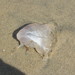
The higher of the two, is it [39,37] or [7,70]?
[39,37]

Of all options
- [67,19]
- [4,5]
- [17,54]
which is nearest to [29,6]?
[4,5]

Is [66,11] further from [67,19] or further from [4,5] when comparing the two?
[4,5]

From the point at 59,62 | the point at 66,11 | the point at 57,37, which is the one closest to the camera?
the point at 59,62

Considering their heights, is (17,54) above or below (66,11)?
below

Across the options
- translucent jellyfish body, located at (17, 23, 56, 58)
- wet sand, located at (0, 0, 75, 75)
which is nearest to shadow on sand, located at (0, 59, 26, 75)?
wet sand, located at (0, 0, 75, 75)

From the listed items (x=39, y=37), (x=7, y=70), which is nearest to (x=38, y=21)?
(x=39, y=37)

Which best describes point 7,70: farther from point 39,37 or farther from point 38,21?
point 38,21

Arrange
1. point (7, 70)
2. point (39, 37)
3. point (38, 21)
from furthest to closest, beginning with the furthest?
1. point (38, 21)
2. point (39, 37)
3. point (7, 70)

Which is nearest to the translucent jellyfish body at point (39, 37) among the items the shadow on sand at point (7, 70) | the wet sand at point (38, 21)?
the wet sand at point (38, 21)
